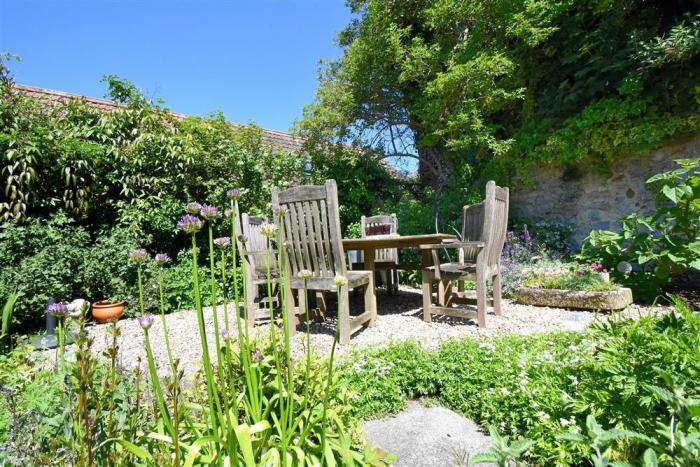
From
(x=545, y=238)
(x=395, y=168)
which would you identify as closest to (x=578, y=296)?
(x=545, y=238)

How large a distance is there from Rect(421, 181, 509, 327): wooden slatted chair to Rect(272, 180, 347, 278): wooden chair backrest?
1.05m

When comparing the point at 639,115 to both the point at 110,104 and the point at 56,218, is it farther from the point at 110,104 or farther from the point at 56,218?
the point at 110,104

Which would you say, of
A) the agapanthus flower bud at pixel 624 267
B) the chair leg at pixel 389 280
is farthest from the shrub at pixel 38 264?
the agapanthus flower bud at pixel 624 267

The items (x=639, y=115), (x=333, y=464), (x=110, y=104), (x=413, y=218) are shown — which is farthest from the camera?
(x=413, y=218)

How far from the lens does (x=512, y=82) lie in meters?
6.01

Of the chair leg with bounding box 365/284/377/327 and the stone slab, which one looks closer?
the stone slab

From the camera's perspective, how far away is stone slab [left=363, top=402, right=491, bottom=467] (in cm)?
134

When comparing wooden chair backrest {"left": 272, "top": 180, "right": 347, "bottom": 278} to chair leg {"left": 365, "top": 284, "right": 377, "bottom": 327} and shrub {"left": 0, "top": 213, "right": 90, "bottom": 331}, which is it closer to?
chair leg {"left": 365, "top": 284, "right": 377, "bottom": 327}

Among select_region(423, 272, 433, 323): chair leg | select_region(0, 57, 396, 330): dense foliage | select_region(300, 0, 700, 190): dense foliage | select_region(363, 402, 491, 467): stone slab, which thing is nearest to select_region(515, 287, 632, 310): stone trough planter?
select_region(423, 272, 433, 323): chair leg

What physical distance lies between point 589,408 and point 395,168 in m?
7.51

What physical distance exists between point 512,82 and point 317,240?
4982 mm

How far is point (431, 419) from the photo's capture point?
1604 millimetres

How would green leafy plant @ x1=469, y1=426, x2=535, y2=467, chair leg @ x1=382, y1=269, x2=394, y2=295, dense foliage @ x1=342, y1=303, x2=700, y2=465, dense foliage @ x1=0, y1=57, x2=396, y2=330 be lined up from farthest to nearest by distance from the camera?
chair leg @ x1=382, y1=269, x2=394, y2=295
dense foliage @ x1=0, y1=57, x2=396, y2=330
dense foliage @ x1=342, y1=303, x2=700, y2=465
green leafy plant @ x1=469, y1=426, x2=535, y2=467

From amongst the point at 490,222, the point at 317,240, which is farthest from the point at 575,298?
the point at 317,240
